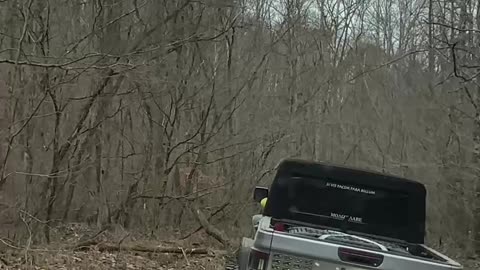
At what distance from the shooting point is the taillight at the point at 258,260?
532 cm

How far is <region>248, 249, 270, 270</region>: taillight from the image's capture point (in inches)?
209

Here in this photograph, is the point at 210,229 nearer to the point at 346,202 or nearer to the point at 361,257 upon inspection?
the point at 346,202

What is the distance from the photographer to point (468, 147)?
59.9ft

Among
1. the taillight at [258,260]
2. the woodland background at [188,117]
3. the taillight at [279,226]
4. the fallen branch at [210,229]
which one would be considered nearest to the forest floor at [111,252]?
the fallen branch at [210,229]

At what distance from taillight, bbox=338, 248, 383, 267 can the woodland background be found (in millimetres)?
6502

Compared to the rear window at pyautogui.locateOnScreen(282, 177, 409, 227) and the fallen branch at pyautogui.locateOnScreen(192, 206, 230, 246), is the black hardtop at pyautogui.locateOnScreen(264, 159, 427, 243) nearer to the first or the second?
the rear window at pyautogui.locateOnScreen(282, 177, 409, 227)

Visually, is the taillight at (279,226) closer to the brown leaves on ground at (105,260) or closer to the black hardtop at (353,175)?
the black hardtop at (353,175)

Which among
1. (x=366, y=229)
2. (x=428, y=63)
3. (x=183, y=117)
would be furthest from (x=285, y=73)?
(x=366, y=229)

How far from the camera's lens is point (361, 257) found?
17.4ft

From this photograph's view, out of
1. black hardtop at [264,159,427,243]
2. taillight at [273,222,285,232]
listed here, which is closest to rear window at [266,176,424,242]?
black hardtop at [264,159,427,243]

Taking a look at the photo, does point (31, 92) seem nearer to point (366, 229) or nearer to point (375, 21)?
point (366, 229)

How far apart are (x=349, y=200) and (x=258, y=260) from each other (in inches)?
73.3

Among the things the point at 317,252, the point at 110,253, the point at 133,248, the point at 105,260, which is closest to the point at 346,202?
the point at 317,252

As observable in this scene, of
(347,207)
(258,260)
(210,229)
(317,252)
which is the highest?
(347,207)
